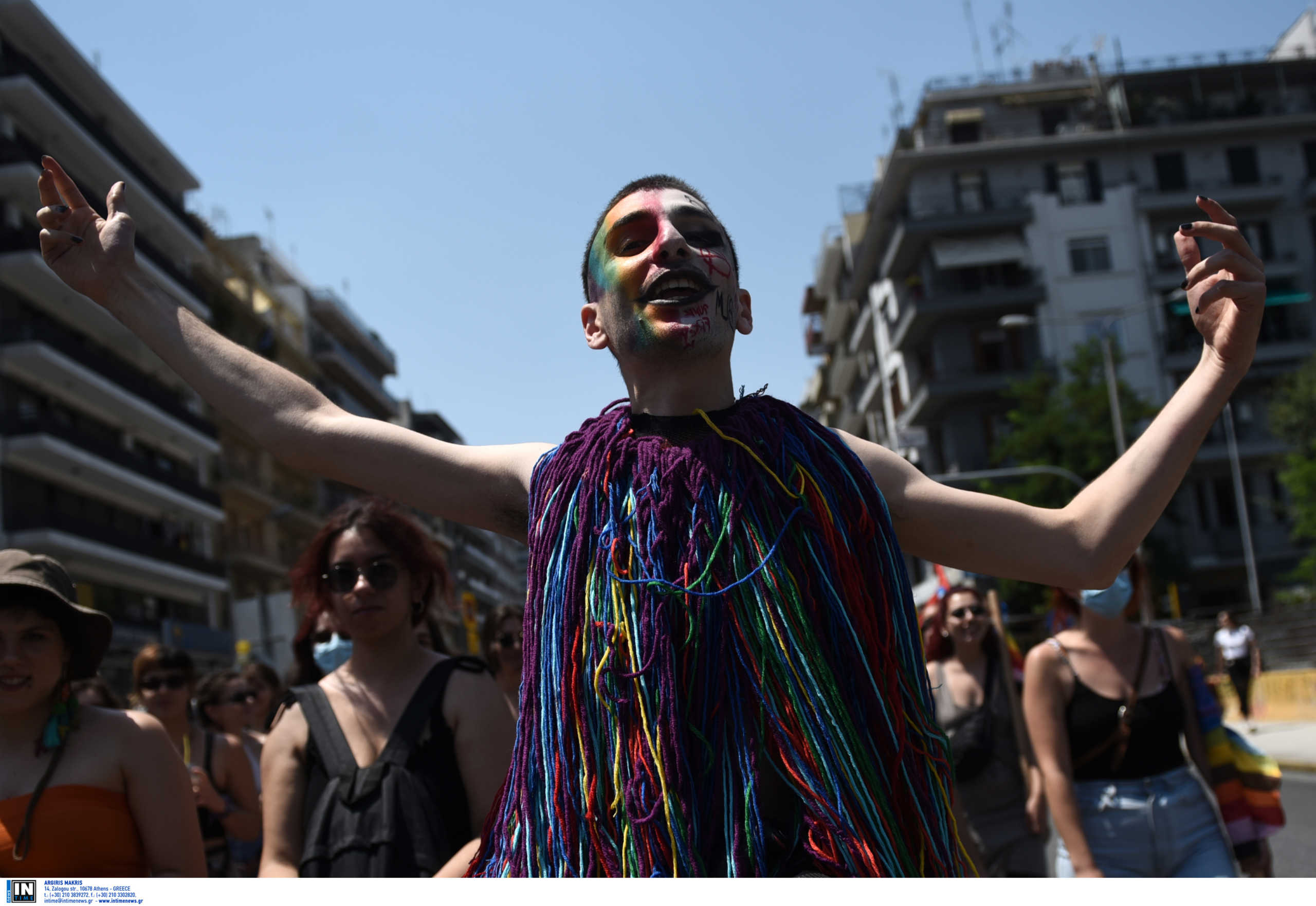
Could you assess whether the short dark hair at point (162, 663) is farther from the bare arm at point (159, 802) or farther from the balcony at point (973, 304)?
the balcony at point (973, 304)

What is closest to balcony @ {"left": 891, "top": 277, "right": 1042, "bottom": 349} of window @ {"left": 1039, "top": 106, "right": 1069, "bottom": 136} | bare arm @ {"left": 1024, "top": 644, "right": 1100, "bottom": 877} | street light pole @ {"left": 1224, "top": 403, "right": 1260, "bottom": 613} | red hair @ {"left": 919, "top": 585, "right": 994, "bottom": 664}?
window @ {"left": 1039, "top": 106, "right": 1069, "bottom": 136}

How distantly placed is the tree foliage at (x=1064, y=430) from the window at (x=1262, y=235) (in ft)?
27.4

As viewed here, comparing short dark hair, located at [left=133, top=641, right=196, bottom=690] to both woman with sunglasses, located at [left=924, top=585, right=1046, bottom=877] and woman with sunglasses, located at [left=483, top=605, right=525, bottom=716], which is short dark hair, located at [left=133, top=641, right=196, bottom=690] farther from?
woman with sunglasses, located at [left=924, top=585, right=1046, bottom=877]

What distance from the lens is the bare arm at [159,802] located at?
10.0 ft

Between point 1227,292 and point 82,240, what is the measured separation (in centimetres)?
188

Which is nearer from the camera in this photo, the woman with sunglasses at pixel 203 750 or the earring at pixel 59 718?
the earring at pixel 59 718

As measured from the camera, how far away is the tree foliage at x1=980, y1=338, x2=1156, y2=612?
3825 cm

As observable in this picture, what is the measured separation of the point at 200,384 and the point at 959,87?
48602 millimetres

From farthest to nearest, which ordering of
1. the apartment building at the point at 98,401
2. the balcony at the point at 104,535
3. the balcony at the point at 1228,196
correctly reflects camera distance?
the balcony at the point at 1228,196
the apartment building at the point at 98,401
the balcony at the point at 104,535

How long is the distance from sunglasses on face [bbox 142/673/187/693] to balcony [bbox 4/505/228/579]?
28.7 metres

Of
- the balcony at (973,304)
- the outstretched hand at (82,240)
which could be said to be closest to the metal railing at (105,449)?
the balcony at (973,304)

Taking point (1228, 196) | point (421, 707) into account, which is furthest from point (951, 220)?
point (421, 707)

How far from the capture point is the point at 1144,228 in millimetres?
45812

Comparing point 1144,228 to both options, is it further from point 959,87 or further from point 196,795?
point 196,795
